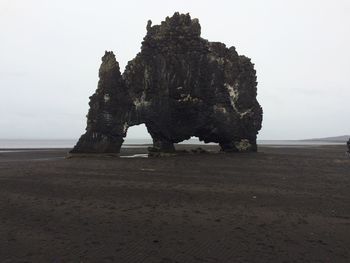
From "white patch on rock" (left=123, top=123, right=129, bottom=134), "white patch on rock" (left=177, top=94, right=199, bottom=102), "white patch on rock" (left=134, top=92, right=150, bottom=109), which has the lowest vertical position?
"white patch on rock" (left=123, top=123, right=129, bottom=134)

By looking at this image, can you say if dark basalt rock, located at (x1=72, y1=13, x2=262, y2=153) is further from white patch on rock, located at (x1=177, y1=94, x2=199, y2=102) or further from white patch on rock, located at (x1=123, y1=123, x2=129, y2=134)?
white patch on rock, located at (x1=123, y1=123, x2=129, y2=134)

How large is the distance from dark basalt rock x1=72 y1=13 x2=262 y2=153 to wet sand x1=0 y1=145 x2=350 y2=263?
24883 mm

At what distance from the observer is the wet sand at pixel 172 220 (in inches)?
406

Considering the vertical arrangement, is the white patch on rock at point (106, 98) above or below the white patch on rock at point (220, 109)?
above

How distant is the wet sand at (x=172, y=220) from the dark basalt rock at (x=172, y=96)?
24.9m

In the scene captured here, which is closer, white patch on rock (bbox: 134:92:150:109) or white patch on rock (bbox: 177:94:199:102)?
white patch on rock (bbox: 134:92:150:109)

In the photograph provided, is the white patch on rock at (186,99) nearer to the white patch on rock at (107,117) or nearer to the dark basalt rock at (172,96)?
the dark basalt rock at (172,96)

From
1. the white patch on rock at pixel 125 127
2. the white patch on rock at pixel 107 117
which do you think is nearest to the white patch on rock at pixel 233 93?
the white patch on rock at pixel 125 127

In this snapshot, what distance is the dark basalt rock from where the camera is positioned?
164 feet

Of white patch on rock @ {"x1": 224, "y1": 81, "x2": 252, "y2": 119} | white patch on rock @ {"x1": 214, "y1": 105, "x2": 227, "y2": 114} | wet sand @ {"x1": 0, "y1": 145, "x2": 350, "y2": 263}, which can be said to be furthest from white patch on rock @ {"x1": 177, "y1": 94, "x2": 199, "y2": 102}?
wet sand @ {"x1": 0, "y1": 145, "x2": 350, "y2": 263}

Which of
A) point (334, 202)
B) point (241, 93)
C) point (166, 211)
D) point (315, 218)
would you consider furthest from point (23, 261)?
point (241, 93)

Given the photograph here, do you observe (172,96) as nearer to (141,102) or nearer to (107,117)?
(141,102)

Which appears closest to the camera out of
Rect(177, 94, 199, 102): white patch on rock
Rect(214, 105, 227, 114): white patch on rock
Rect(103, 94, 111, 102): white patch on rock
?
Rect(103, 94, 111, 102): white patch on rock

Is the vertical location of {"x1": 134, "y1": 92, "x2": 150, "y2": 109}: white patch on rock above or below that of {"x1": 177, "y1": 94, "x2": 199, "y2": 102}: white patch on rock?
below
